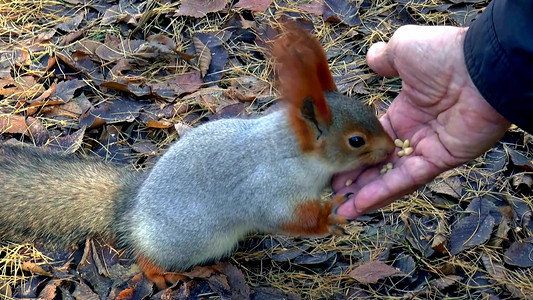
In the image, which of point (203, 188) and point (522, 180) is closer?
point (203, 188)

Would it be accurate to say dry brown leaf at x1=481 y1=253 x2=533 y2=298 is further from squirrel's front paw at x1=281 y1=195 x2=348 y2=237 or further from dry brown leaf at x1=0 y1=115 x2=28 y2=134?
dry brown leaf at x1=0 y1=115 x2=28 y2=134

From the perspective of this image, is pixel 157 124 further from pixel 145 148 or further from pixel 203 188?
pixel 203 188

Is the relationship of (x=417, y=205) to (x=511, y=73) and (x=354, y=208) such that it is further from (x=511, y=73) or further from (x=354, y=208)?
(x=511, y=73)

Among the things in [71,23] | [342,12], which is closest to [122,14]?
[71,23]

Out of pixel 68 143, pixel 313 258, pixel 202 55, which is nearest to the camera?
pixel 313 258

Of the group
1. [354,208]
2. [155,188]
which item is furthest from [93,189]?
[354,208]

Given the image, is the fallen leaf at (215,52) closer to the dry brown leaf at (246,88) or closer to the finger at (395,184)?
the dry brown leaf at (246,88)
